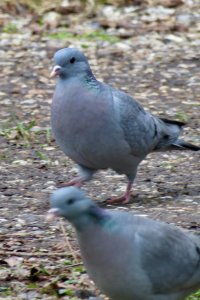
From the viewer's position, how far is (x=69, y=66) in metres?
6.46

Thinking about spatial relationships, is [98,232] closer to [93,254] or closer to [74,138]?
[93,254]

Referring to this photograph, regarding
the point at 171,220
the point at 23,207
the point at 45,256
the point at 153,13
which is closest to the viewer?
the point at 45,256

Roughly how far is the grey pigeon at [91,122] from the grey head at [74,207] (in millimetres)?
2121

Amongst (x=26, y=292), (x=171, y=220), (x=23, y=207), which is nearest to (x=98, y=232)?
(x=26, y=292)

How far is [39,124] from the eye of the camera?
341 inches

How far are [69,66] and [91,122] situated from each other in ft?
1.32

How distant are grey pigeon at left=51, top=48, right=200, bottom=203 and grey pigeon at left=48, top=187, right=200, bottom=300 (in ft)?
6.48

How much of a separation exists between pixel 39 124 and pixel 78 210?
4.50m

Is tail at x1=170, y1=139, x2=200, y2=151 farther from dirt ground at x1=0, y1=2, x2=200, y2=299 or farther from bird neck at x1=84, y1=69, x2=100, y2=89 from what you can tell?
bird neck at x1=84, y1=69, x2=100, y2=89

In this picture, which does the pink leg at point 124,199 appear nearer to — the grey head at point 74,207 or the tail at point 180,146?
the tail at point 180,146

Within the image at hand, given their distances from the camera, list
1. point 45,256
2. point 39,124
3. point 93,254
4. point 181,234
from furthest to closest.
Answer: point 39,124 < point 45,256 < point 181,234 < point 93,254

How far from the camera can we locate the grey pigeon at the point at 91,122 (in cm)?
634

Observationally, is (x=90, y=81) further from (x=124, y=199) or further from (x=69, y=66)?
(x=124, y=199)

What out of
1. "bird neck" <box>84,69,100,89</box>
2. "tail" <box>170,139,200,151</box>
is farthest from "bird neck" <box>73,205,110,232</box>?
"tail" <box>170,139,200,151</box>
